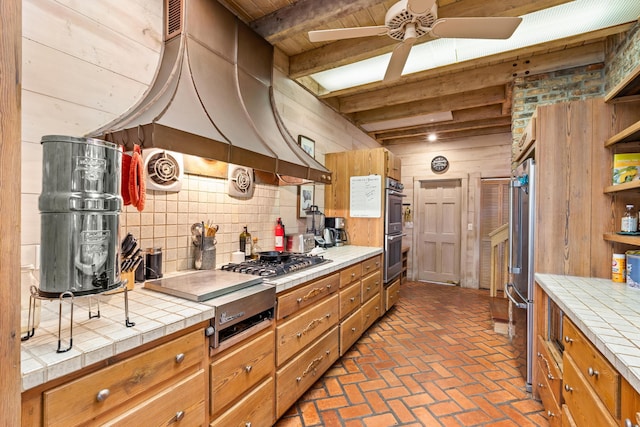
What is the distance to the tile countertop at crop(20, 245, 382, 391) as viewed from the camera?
0.79 m

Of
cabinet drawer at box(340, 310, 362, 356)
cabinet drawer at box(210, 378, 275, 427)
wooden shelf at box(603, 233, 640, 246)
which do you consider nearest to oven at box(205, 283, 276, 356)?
cabinet drawer at box(210, 378, 275, 427)

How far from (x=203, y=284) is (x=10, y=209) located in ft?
3.10

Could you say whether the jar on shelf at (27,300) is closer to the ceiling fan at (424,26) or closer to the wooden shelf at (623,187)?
the ceiling fan at (424,26)

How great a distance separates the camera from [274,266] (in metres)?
1.92

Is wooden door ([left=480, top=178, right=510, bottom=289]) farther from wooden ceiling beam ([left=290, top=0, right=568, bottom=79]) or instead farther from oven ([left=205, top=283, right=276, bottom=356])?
oven ([left=205, top=283, right=276, bottom=356])

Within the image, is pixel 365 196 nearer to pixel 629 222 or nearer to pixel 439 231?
pixel 629 222

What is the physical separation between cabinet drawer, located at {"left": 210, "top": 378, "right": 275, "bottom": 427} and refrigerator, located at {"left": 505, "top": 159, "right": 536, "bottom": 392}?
188 cm

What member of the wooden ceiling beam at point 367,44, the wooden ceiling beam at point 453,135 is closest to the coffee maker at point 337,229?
the wooden ceiling beam at point 367,44

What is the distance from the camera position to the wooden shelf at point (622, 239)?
1507 mm

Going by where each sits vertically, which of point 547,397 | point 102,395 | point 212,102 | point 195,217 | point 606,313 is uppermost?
point 212,102

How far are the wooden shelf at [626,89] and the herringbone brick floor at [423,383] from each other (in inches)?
82.1

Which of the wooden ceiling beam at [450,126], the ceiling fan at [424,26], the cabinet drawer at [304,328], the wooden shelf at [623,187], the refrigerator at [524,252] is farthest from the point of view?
the wooden ceiling beam at [450,126]

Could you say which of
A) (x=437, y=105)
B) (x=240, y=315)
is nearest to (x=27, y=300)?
(x=240, y=315)

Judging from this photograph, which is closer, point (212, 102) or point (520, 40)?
point (212, 102)
